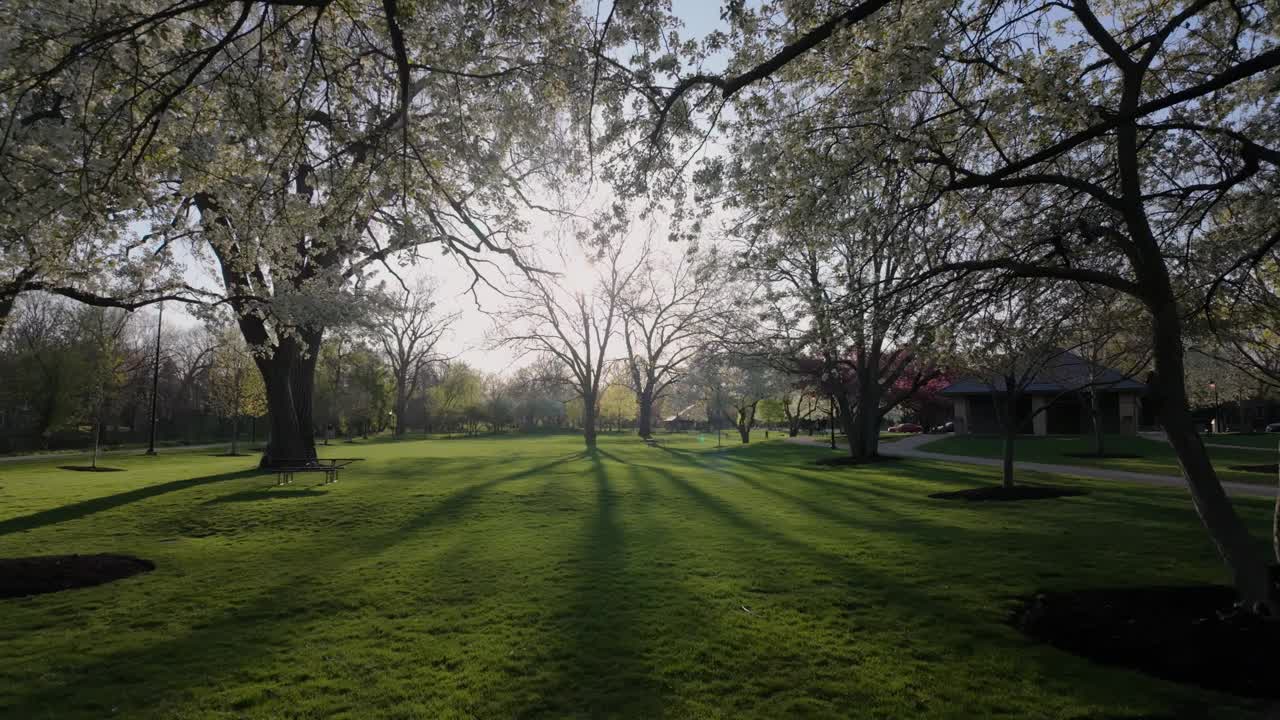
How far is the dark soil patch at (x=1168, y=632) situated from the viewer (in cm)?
487

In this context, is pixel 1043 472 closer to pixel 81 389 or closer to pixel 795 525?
pixel 795 525

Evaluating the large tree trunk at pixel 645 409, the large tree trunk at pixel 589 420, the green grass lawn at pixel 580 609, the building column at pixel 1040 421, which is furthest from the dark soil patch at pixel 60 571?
the building column at pixel 1040 421

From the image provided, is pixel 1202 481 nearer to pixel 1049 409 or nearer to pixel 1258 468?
pixel 1258 468

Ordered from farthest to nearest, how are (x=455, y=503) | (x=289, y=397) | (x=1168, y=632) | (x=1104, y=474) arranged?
(x=289, y=397) → (x=1104, y=474) → (x=455, y=503) → (x=1168, y=632)

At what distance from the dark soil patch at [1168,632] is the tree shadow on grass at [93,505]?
15.2m

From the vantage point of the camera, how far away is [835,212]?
7.39m

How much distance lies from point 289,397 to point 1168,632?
21860 millimetres

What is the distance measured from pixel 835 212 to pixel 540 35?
12.6 ft

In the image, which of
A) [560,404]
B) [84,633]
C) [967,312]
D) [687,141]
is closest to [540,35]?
[687,141]

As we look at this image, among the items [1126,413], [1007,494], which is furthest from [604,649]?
[1126,413]

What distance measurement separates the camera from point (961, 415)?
4616 cm

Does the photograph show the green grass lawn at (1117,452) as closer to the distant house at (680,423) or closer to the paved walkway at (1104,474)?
the paved walkway at (1104,474)

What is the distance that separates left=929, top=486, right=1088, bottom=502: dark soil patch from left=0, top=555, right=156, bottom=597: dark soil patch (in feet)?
50.5

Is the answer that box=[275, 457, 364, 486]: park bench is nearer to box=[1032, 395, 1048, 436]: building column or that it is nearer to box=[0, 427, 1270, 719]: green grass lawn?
box=[0, 427, 1270, 719]: green grass lawn
